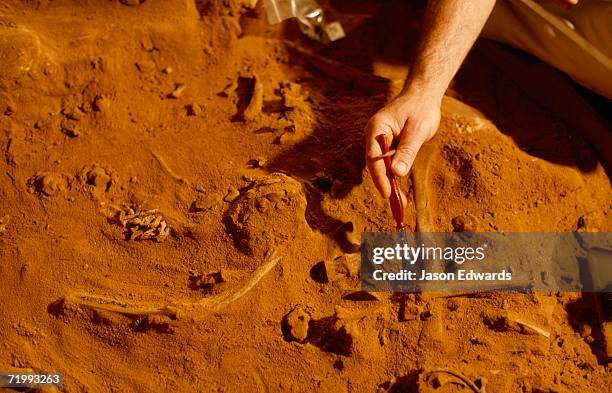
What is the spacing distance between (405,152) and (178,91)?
1.12 meters

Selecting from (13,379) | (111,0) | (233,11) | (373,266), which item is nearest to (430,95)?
(373,266)

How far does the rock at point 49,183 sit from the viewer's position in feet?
6.64

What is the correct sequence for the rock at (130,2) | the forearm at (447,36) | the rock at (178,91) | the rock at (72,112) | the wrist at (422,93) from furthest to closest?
the rock at (130,2) < the rock at (178,91) < the rock at (72,112) < the forearm at (447,36) < the wrist at (422,93)

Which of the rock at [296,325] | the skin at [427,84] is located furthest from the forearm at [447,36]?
the rock at [296,325]

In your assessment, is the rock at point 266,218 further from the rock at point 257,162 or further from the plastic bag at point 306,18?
the plastic bag at point 306,18

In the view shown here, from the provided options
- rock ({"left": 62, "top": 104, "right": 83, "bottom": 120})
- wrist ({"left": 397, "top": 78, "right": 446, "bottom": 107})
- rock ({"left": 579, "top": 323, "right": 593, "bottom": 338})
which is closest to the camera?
rock ({"left": 579, "top": 323, "right": 593, "bottom": 338})

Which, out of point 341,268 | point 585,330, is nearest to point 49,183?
point 341,268

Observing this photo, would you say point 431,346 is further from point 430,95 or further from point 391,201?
point 430,95

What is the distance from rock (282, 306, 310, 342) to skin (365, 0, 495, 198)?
519 mm

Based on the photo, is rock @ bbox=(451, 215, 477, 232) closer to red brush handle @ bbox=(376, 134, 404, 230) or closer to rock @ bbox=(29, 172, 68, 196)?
red brush handle @ bbox=(376, 134, 404, 230)

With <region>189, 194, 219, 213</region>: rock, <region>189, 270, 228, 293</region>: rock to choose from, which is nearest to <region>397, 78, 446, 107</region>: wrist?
<region>189, 194, 219, 213</region>: rock

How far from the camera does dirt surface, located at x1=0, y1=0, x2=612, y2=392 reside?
1784mm

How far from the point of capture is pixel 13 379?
1771 mm

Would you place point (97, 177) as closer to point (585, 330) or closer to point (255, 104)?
point (255, 104)
